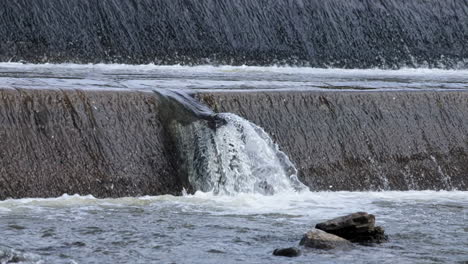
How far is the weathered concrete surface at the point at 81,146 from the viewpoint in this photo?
9.73 m

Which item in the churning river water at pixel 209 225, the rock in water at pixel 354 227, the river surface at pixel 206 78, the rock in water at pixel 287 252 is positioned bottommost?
the churning river water at pixel 209 225

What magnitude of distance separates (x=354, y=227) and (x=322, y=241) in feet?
1.17

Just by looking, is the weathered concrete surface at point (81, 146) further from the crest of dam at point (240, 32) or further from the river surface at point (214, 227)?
the crest of dam at point (240, 32)

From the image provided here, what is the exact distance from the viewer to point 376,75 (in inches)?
675

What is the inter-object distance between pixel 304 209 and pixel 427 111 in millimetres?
2949

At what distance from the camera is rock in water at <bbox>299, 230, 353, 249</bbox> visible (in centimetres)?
792

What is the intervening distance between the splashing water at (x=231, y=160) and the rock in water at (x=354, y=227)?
83.0 inches

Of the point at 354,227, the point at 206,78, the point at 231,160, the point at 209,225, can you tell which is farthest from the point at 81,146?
the point at 206,78

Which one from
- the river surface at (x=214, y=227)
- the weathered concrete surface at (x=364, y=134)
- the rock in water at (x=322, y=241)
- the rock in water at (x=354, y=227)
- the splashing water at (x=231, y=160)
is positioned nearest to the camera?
the river surface at (x=214, y=227)

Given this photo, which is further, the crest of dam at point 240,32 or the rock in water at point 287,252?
the crest of dam at point 240,32

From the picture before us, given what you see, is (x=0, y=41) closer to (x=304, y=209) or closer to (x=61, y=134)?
(x=61, y=134)

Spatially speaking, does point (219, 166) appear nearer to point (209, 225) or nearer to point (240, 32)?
point (209, 225)

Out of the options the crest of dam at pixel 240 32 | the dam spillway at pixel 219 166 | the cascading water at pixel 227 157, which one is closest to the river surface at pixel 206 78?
the dam spillway at pixel 219 166

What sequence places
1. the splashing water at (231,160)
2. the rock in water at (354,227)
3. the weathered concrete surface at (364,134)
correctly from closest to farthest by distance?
the rock in water at (354,227) < the splashing water at (231,160) < the weathered concrete surface at (364,134)
